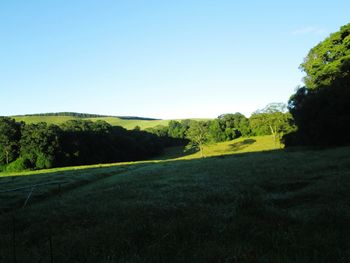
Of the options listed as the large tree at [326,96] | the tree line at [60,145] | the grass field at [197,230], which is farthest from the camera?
the tree line at [60,145]

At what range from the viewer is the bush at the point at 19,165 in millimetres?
88688

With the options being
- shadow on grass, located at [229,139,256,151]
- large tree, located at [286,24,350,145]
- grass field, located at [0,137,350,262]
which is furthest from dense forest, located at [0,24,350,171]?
grass field, located at [0,137,350,262]

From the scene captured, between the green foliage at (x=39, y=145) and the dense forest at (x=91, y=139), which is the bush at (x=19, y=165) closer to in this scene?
the dense forest at (x=91, y=139)

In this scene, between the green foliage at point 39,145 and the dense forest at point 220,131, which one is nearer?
the dense forest at point 220,131

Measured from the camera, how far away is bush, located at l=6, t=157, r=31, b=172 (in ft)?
291

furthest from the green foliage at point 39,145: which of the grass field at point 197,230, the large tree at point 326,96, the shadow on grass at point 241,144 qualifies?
the grass field at point 197,230

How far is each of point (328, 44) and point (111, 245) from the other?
62.6 metres

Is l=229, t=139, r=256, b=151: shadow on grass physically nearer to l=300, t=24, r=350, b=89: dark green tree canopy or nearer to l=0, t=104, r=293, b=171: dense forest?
l=0, t=104, r=293, b=171: dense forest

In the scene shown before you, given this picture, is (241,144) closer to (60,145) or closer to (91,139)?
(91,139)

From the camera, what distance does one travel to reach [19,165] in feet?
292

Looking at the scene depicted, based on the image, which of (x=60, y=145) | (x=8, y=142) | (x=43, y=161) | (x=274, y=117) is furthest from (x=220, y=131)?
(x=8, y=142)

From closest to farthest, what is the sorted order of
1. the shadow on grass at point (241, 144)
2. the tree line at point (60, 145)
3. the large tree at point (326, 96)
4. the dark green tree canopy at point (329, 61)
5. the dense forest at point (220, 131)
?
→ the large tree at point (326, 96)
the dense forest at point (220, 131)
the dark green tree canopy at point (329, 61)
the tree line at point (60, 145)
the shadow on grass at point (241, 144)

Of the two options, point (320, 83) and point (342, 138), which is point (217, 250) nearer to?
point (342, 138)

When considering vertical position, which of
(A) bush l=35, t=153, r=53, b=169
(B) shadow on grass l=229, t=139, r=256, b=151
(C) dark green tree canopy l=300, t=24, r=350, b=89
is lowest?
(B) shadow on grass l=229, t=139, r=256, b=151
